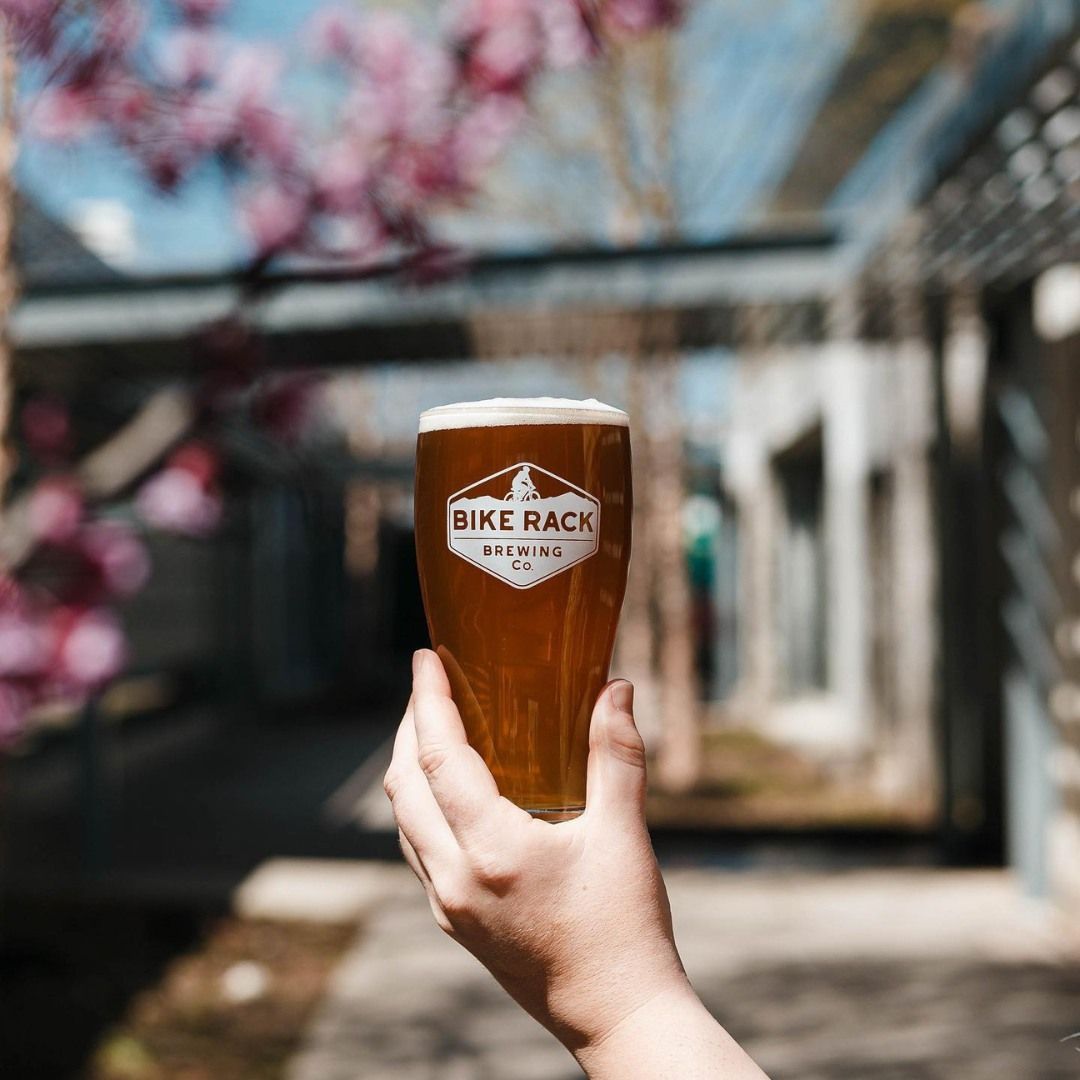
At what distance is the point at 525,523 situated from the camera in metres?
1.02

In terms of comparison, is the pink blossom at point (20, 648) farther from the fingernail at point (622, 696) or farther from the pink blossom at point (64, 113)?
the fingernail at point (622, 696)

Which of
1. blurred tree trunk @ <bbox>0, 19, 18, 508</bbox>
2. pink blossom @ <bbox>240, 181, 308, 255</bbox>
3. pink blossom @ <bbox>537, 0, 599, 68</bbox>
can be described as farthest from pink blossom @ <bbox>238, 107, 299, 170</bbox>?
pink blossom @ <bbox>537, 0, 599, 68</bbox>

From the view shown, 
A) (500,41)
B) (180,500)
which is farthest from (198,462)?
(500,41)

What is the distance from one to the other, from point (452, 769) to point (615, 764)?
0.11 m

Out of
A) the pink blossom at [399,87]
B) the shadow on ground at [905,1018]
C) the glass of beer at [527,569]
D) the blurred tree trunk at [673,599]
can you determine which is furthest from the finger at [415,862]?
the blurred tree trunk at [673,599]

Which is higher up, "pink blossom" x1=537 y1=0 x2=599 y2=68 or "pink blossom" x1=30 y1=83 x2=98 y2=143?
"pink blossom" x1=537 y1=0 x2=599 y2=68

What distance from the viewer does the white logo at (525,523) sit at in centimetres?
102

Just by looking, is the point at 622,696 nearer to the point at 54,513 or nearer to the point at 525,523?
the point at 525,523

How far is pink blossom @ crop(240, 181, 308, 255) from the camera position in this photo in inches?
110

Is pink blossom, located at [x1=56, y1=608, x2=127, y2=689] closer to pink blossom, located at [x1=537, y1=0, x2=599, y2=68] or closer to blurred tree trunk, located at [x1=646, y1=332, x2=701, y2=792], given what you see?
pink blossom, located at [x1=537, y1=0, x2=599, y2=68]

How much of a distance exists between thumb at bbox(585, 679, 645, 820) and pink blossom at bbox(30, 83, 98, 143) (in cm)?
198

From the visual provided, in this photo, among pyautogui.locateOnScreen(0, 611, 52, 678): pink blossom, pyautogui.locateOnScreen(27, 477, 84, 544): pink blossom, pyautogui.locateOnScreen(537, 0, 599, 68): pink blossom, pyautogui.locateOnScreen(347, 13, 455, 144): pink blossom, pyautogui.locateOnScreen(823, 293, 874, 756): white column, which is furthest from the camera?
pyautogui.locateOnScreen(823, 293, 874, 756): white column

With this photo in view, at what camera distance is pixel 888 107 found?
1007 centimetres

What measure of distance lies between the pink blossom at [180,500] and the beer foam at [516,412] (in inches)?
69.4
